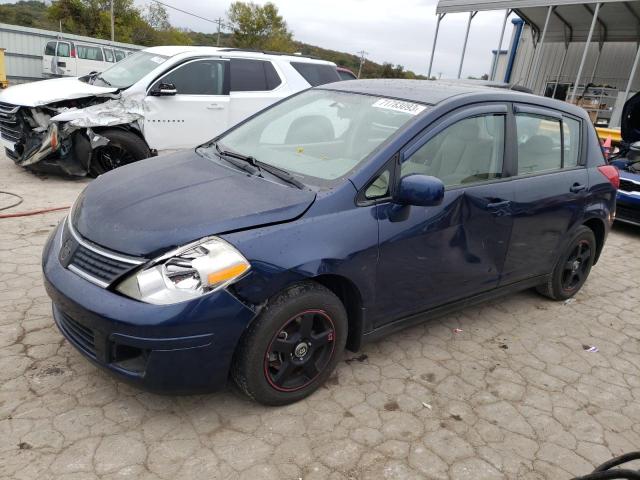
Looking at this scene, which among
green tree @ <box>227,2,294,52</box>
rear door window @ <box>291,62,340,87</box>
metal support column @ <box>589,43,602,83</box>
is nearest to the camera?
rear door window @ <box>291,62,340,87</box>

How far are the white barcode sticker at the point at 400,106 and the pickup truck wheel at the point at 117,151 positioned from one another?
4.21 meters

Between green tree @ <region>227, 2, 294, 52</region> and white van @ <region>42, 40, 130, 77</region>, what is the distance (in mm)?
33933

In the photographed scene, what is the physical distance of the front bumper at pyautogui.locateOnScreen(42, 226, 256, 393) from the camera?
2.13 m

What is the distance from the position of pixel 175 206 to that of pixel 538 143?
8.76 ft

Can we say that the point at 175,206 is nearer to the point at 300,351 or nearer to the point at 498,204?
the point at 300,351

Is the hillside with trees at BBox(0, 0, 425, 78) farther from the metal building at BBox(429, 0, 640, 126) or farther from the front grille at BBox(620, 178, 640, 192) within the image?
the front grille at BBox(620, 178, 640, 192)

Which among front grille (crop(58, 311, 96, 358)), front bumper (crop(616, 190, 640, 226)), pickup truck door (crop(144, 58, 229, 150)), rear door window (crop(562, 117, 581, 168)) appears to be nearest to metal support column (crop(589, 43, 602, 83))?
front bumper (crop(616, 190, 640, 226))

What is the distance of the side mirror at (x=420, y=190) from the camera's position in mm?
2617

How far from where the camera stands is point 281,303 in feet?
7.81

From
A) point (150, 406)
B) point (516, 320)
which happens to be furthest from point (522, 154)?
point (150, 406)

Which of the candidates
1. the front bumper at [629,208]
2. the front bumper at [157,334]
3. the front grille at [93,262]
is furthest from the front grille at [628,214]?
the front grille at [93,262]

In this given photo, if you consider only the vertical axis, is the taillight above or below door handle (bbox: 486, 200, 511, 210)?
above

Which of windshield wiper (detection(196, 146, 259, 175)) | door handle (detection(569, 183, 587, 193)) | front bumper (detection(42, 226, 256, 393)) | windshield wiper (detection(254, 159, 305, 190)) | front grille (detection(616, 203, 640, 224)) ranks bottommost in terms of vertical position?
front grille (detection(616, 203, 640, 224))

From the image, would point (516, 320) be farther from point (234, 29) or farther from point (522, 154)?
point (234, 29)
